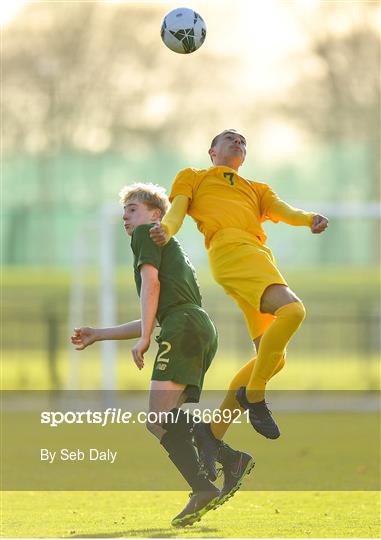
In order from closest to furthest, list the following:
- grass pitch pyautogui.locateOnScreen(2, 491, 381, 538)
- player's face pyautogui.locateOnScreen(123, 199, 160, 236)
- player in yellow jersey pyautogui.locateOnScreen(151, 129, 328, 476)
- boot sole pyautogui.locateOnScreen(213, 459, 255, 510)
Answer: player in yellow jersey pyautogui.locateOnScreen(151, 129, 328, 476), boot sole pyautogui.locateOnScreen(213, 459, 255, 510), player's face pyautogui.locateOnScreen(123, 199, 160, 236), grass pitch pyautogui.locateOnScreen(2, 491, 381, 538)

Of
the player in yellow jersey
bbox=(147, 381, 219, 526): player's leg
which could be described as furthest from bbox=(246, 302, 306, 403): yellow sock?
bbox=(147, 381, 219, 526): player's leg

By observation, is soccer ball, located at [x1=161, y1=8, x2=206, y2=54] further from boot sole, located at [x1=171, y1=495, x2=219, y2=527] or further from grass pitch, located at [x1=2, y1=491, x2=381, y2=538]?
grass pitch, located at [x1=2, y1=491, x2=381, y2=538]

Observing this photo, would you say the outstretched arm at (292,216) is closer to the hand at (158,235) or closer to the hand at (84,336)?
the hand at (158,235)

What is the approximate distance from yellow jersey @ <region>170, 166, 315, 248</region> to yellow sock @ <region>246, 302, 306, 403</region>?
48 centimetres

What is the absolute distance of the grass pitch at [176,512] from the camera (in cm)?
756

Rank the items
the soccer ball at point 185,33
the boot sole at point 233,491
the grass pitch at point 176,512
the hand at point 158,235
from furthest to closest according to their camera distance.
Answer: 1. the soccer ball at point 185,33
2. the grass pitch at point 176,512
3. the boot sole at point 233,491
4. the hand at point 158,235

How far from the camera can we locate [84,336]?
7461mm

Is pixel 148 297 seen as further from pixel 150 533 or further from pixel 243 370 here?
pixel 150 533

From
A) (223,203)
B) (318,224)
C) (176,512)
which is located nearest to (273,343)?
(318,224)

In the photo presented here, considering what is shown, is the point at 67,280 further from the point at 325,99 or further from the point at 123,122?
the point at 325,99

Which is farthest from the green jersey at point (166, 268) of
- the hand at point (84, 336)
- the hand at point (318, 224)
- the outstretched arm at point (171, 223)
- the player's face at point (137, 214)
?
the hand at point (318, 224)

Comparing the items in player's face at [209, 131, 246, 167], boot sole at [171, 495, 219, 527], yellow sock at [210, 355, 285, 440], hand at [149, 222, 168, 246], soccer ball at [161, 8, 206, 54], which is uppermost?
soccer ball at [161, 8, 206, 54]

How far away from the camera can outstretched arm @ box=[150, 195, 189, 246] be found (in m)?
6.68

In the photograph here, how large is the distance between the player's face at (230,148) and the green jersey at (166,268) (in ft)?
1.76
